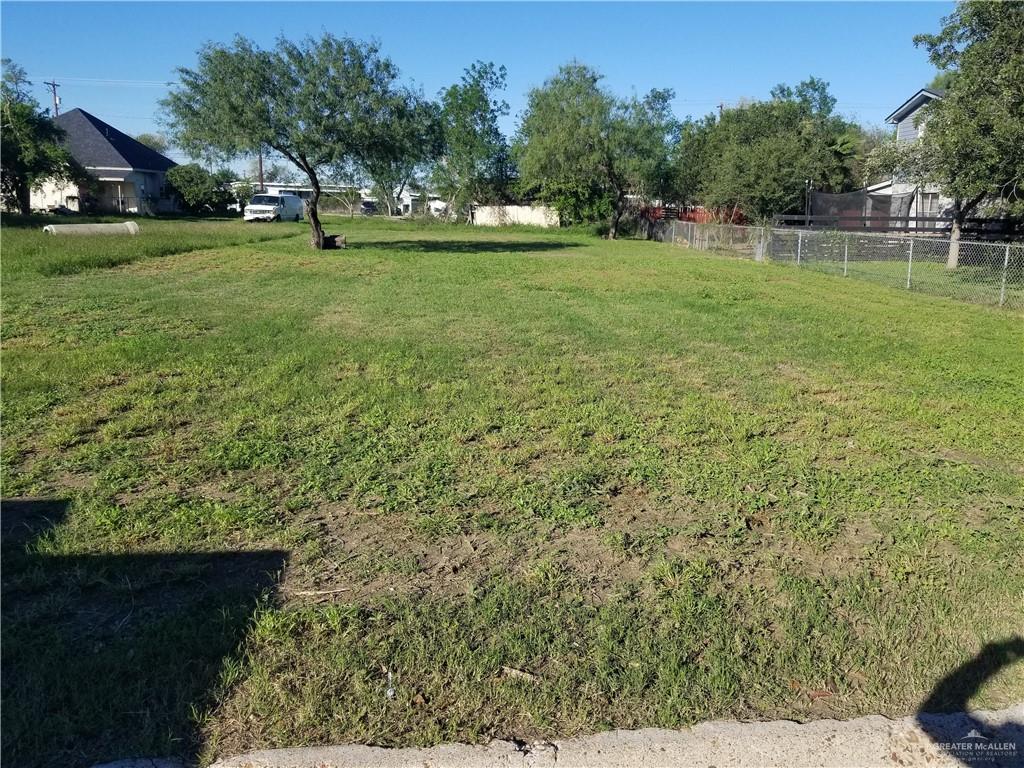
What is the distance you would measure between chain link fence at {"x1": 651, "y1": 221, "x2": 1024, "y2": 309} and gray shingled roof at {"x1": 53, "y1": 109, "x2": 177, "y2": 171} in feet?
126

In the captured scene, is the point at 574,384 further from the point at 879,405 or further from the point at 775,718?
the point at 775,718

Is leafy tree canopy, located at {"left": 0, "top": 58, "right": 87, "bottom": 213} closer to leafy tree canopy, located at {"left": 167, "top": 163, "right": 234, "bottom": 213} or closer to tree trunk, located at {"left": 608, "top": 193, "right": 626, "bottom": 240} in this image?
leafy tree canopy, located at {"left": 167, "top": 163, "right": 234, "bottom": 213}

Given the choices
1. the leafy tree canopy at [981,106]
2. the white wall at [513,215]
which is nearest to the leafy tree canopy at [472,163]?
the white wall at [513,215]

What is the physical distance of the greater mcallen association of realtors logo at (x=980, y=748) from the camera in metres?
2.70

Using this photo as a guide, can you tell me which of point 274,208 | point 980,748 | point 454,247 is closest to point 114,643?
point 980,748

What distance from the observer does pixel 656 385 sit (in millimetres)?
7301

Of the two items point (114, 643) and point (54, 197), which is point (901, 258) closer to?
point (114, 643)

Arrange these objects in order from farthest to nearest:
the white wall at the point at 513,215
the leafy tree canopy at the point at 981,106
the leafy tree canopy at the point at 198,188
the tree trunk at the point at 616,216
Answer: the leafy tree canopy at the point at 198,188 → the white wall at the point at 513,215 → the tree trunk at the point at 616,216 → the leafy tree canopy at the point at 981,106

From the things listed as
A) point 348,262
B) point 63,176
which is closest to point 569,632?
point 348,262

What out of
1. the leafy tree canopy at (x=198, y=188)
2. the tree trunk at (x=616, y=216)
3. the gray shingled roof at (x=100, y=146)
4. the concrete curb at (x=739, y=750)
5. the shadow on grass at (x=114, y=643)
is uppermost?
the gray shingled roof at (x=100, y=146)

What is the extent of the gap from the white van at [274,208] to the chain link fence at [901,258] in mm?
28249

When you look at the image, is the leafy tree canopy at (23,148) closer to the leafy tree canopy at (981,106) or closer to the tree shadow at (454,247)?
the tree shadow at (454,247)

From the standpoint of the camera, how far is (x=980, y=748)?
108 inches

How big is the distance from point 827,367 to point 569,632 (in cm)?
611
